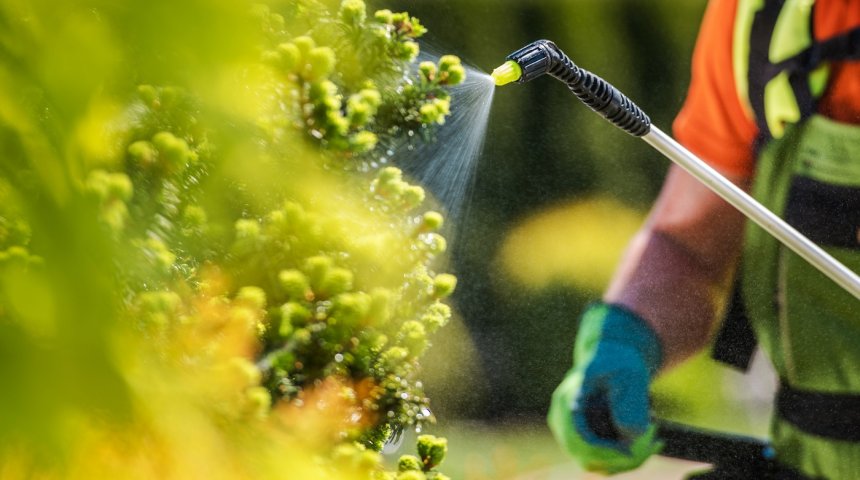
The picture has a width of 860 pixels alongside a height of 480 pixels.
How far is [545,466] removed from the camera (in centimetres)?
156

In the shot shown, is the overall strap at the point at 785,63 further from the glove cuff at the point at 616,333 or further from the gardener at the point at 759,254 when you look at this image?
the glove cuff at the point at 616,333

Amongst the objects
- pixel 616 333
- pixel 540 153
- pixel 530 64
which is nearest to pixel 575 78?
pixel 530 64

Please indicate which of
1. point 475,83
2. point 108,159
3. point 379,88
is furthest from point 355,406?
point 108,159

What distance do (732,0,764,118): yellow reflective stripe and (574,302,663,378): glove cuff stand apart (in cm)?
42

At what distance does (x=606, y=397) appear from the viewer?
5.14 feet

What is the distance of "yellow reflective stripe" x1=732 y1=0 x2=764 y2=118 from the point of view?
1572mm

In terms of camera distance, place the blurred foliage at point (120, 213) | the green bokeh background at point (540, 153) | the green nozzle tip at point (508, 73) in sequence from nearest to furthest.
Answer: the blurred foliage at point (120, 213) → the green nozzle tip at point (508, 73) → the green bokeh background at point (540, 153)

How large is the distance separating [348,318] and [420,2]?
590mm

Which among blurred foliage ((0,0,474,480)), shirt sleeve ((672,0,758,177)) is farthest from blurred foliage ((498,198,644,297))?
blurred foliage ((0,0,474,480))

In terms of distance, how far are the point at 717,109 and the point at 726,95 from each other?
30 millimetres

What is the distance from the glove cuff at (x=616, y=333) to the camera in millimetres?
1568

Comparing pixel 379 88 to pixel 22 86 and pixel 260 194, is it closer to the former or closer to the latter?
pixel 260 194

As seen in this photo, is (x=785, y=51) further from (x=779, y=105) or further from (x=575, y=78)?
(x=575, y=78)

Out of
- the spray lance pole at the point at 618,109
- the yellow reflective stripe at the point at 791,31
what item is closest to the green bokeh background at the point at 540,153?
the yellow reflective stripe at the point at 791,31
